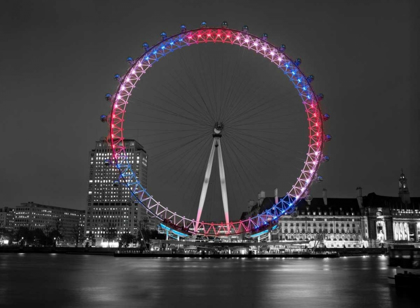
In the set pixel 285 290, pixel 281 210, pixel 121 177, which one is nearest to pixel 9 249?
pixel 121 177

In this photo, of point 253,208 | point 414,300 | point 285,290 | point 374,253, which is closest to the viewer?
point 414,300

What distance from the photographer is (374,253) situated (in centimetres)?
12306

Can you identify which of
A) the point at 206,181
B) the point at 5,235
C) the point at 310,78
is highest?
the point at 310,78

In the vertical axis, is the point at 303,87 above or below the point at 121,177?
above

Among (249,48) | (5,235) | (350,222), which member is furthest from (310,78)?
(5,235)

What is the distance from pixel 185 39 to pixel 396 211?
12785 centimetres

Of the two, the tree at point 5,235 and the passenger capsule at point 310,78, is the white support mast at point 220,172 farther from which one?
the tree at point 5,235

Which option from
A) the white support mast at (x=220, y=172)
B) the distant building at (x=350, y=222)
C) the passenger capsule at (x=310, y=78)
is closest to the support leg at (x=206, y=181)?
the white support mast at (x=220, y=172)

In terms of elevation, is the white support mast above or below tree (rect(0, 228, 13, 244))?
above

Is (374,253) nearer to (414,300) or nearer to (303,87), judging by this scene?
(303,87)

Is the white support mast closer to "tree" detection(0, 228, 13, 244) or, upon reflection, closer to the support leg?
the support leg

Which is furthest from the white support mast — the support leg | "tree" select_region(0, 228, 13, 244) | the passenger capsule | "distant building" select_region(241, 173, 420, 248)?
"tree" select_region(0, 228, 13, 244)

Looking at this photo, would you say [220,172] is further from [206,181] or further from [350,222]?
[350,222]

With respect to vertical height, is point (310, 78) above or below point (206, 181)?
above
